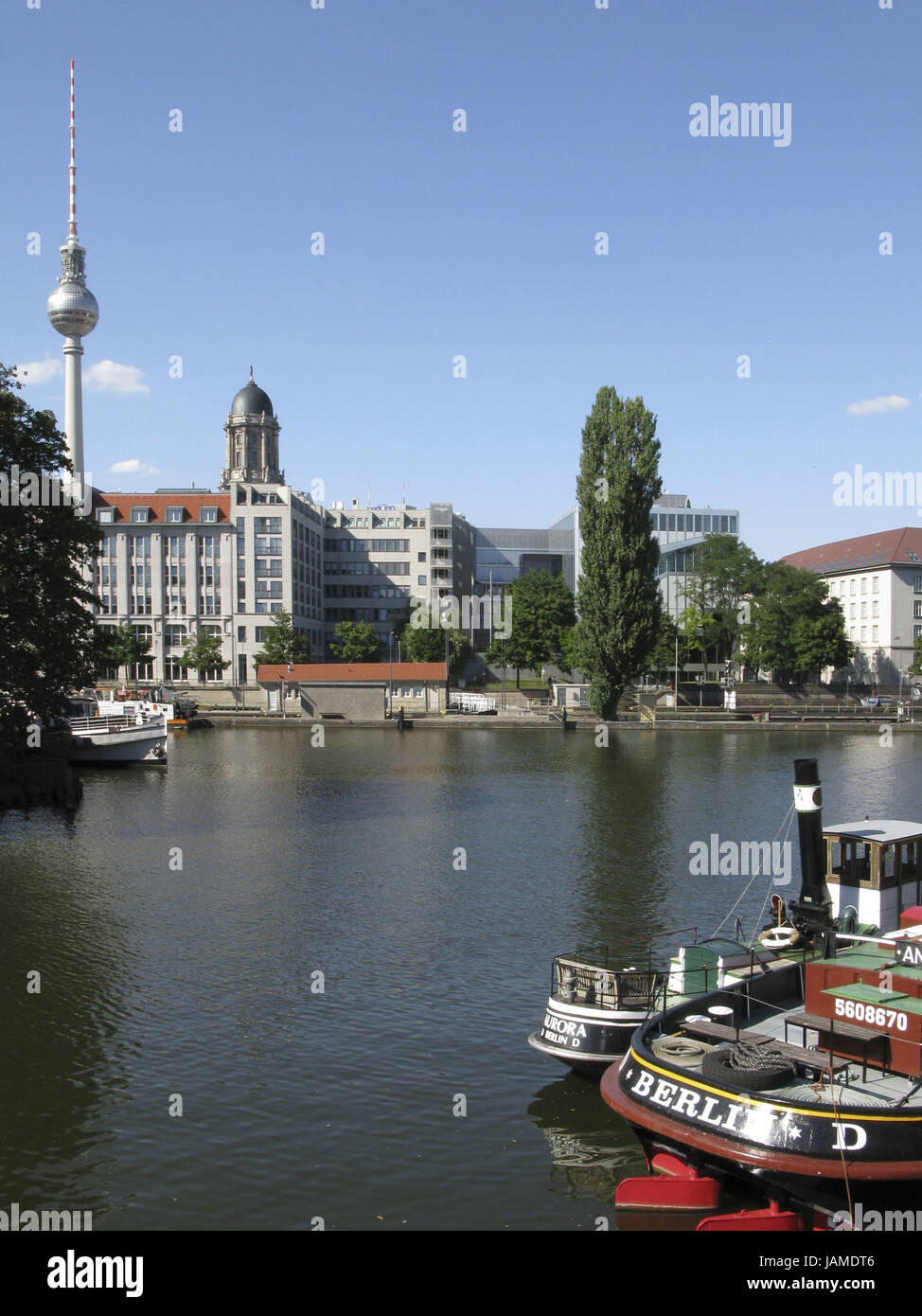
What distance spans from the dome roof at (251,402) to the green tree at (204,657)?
61624mm

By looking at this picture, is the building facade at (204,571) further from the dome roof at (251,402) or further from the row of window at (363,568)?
the dome roof at (251,402)

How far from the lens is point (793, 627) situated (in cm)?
10956

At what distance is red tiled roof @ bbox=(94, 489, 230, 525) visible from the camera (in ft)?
411


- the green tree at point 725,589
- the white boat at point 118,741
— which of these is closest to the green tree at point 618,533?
the green tree at point 725,589

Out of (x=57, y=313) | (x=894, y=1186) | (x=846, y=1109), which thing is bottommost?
(x=894, y=1186)

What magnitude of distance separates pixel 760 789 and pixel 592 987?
36.8 metres

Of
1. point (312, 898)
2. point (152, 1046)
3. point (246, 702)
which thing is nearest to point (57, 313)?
point (246, 702)

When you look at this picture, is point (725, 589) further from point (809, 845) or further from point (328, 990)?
point (328, 990)

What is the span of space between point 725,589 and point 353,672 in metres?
44.1

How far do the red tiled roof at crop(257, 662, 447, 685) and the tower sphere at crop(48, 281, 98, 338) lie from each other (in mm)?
54980

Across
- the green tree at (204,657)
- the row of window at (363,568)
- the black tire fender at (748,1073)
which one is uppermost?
the row of window at (363,568)

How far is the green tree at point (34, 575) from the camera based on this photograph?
1672 inches
